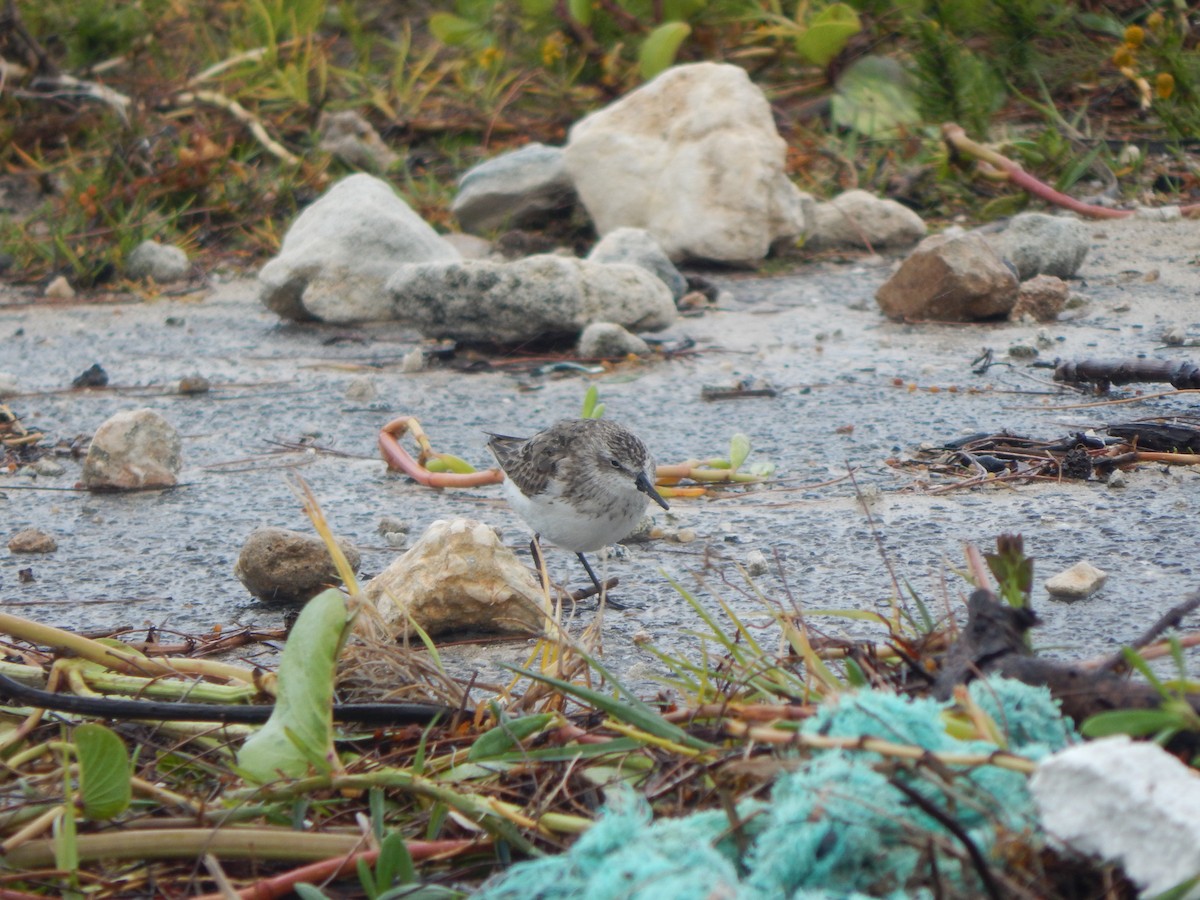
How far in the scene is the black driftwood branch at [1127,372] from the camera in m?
4.81

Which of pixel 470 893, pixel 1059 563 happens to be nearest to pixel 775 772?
pixel 470 893

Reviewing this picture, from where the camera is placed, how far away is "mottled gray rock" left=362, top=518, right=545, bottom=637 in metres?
3.43

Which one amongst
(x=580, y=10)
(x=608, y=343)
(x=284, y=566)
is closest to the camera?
(x=284, y=566)

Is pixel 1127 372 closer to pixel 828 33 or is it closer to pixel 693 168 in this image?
pixel 693 168

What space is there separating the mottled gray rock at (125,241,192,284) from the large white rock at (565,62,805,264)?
2.64 m

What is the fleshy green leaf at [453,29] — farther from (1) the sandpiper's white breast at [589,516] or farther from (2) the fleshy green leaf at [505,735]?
(2) the fleshy green leaf at [505,735]

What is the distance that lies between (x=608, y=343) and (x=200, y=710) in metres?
4.36

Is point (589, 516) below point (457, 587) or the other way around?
below

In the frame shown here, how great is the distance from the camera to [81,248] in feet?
28.6

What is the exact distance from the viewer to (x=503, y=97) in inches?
422

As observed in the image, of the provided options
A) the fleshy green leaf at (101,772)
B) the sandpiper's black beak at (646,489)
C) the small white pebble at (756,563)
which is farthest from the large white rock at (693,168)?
the fleshy green leaf at (101,772)

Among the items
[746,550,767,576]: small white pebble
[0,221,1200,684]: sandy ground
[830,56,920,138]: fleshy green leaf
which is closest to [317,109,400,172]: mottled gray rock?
[0,221,1200,684]: sandy ground

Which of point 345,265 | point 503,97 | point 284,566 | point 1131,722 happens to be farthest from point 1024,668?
point 503,97

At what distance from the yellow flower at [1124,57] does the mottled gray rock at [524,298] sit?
3.87 meters
